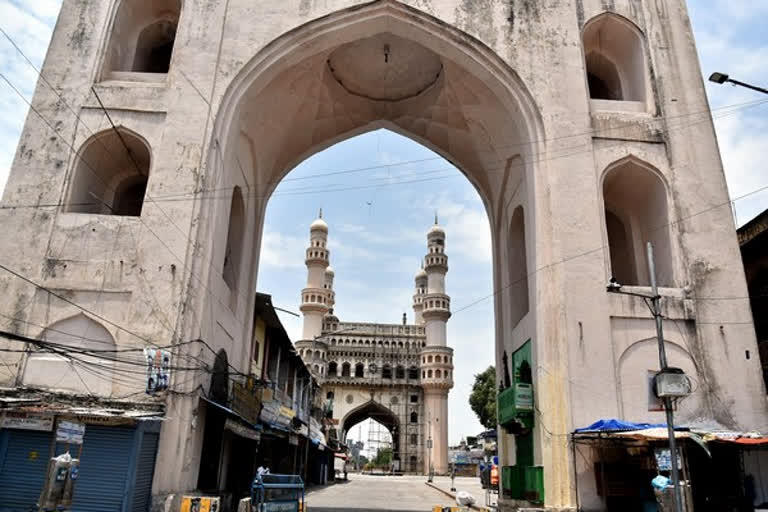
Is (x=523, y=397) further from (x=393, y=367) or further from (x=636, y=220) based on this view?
(x=393, y=367)

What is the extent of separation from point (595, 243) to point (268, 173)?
9.41 meters

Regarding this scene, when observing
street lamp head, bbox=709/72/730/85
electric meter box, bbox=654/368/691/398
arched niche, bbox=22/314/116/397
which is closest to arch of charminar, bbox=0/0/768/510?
arched niche, bbox=22/314/116/397

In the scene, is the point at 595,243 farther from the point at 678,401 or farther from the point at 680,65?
the point at 680,65

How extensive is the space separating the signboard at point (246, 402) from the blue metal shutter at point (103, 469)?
145 inches

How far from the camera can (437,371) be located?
173 ft

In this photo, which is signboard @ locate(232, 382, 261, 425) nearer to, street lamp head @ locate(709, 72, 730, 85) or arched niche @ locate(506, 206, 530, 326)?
arched niche @ locate(506, 206, 530, 326)

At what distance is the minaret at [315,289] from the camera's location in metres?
53.7

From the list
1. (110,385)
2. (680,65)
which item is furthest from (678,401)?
(110,385)

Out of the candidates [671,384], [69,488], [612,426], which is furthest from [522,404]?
[69,488]

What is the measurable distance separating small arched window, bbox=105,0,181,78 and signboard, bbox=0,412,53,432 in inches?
320

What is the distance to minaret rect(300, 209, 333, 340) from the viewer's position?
2114 inches

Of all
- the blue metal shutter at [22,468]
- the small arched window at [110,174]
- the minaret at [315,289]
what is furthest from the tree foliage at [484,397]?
the blue metal shutter at [22,468]

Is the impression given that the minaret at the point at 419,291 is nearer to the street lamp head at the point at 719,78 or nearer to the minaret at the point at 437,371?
the minaret at the point at 437,371

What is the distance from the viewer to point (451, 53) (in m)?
15.5
